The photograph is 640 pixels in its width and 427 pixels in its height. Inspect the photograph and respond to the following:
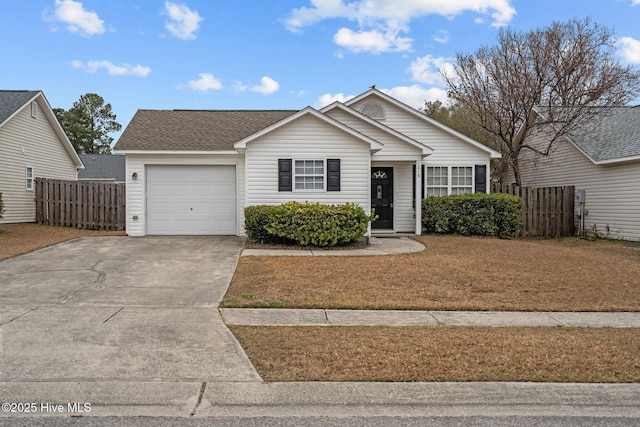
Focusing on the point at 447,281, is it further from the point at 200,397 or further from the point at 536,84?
the point at 536,84

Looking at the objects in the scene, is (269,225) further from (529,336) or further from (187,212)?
(529,336)

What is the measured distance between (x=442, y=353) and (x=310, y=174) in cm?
1026

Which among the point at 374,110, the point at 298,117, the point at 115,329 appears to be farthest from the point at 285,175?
the point at 115,329

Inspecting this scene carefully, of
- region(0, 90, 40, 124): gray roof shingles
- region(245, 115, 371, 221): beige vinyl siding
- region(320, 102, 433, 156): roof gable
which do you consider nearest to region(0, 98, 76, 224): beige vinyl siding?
region(0, 90, 40, 124): gray roof shingles

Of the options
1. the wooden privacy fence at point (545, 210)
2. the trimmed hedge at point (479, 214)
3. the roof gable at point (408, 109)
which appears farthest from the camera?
the wooden privacy fence at point (545, 210)

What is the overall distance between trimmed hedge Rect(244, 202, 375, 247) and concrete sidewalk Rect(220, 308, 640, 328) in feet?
19.7

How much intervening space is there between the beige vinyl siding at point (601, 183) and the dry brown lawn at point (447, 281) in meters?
4.32

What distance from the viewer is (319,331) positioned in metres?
5.98

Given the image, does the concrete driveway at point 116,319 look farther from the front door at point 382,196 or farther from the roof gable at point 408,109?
the roof gable at point 408,109

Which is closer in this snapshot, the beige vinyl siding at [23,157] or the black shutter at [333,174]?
the black shutter at [333,174]

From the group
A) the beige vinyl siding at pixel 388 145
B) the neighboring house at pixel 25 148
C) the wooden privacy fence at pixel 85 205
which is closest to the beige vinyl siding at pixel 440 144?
the beige vinyl siding at pixel 388 145

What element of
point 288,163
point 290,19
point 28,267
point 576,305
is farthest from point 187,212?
point 576,305

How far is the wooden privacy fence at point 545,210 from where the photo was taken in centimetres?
1808

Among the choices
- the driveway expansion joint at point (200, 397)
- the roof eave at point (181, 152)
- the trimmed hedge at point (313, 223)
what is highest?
the roof eave at point (181, 152)
